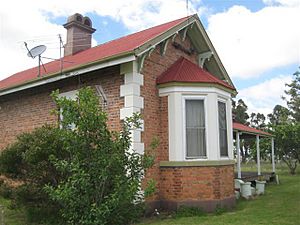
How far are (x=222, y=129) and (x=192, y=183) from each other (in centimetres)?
204

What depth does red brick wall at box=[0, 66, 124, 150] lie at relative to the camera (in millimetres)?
9273

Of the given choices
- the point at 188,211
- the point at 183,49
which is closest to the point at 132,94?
the point at 188,211

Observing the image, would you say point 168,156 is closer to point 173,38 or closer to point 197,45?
point 173,38

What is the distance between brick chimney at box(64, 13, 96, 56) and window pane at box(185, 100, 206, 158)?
316 inches

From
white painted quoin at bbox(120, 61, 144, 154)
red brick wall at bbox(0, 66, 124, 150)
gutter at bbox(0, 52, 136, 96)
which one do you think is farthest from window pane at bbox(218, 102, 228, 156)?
gutter at bbox(0, 52, 136, 96)

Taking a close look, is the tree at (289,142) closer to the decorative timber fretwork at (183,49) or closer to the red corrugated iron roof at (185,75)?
the decorative timber fretwork at (183,49)

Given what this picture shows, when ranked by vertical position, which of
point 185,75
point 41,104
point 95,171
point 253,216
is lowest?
point 253,216

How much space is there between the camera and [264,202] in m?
11.0

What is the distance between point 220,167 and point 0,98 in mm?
9053

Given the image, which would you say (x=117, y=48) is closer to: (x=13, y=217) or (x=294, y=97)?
(x=13, y=217)

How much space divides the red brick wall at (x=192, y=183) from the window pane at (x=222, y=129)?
2.81 ft

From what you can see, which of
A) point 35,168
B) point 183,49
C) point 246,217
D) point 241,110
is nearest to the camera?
point 35,168

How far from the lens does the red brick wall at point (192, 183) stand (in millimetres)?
9117

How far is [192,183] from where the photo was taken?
9125 mm
